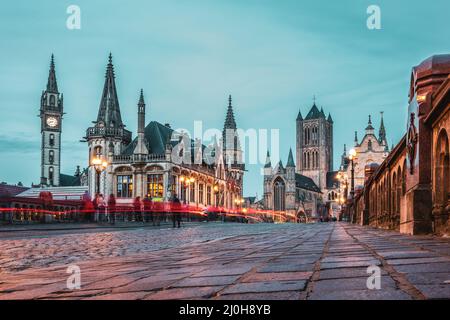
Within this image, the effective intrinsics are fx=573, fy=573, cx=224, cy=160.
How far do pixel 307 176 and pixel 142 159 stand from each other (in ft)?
308

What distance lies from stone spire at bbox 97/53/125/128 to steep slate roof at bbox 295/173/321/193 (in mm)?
75231

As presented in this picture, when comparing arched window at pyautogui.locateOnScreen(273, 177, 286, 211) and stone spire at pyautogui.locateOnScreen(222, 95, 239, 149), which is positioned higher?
stone spire at pyautogui.locateOnScreen(222, 95, 239, 149)

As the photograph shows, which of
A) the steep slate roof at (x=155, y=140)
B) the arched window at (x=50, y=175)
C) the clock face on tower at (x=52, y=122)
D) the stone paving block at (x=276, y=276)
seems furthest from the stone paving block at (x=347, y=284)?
the clock face on tower at (x=52, y=122)

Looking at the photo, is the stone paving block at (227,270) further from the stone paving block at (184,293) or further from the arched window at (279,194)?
the arched window at (279,194)

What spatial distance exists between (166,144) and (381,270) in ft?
204

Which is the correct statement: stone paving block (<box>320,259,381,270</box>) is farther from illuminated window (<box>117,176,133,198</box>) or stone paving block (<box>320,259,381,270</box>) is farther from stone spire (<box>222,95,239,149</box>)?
stone spire (<box>222,95,239,149</box>)

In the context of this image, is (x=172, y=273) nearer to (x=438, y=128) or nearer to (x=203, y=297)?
(x=203, y=297)

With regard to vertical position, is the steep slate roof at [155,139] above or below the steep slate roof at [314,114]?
below

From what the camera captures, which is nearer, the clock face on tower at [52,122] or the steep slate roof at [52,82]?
the steep slate roof at [52,82]

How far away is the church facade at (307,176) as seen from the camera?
138 metres

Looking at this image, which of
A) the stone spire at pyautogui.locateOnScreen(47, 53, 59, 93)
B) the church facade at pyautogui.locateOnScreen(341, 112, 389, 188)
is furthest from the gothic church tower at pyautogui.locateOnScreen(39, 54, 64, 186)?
the church facade at pyautogui.locateOnScreen(341, 112, 389, 188)

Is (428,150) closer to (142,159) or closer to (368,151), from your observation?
(142,159)

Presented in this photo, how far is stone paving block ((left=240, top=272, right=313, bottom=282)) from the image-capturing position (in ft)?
11.9

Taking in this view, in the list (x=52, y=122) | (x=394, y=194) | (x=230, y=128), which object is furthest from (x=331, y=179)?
(x=394, y=194)
